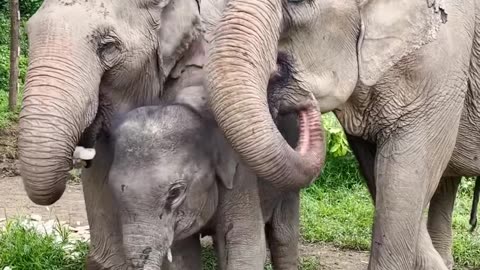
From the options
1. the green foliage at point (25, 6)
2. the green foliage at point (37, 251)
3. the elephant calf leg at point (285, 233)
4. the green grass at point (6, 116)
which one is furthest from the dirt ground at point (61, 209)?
the green foliage at point (25, 6)

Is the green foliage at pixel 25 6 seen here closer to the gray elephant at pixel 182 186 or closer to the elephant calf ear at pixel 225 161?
the gray elephant at pixel 182 186

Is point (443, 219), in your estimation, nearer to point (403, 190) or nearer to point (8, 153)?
point (403, 190)

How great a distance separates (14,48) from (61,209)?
2653mm

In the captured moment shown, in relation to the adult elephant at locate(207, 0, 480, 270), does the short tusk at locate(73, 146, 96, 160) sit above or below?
below

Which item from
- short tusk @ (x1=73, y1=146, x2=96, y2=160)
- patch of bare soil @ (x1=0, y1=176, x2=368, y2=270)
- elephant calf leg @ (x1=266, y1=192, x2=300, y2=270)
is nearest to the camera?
short tusk @ (x1=73, y1=146, x2=96, y2=160)

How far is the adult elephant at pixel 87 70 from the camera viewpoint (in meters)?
2.49

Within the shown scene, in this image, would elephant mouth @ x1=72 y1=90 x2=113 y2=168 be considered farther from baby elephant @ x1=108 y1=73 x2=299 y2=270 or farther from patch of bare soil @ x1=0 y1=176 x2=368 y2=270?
patch of bare soil @ x1=0 y1=176 x2=368 y2=270

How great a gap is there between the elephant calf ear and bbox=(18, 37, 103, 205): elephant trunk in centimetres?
53

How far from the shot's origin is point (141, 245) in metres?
2.85

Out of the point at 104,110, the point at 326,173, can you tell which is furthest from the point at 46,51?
the point at 326,173

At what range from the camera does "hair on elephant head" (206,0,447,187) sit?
2539mm

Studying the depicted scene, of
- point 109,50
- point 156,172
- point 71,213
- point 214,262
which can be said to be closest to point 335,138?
point 71,213

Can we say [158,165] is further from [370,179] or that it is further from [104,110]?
[370,179]

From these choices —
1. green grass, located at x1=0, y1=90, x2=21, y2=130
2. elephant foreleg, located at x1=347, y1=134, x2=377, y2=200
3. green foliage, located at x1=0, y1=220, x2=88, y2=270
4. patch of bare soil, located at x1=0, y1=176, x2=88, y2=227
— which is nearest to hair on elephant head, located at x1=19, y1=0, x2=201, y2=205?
elephant foreleg, located at x1=347, y1=134, x2=377, y2=200
